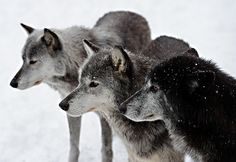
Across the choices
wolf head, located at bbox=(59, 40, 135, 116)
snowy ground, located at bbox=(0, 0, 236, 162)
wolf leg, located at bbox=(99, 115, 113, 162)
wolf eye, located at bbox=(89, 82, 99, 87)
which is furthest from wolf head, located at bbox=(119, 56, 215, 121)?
snowy ground, located at bbox=(0, 0, 236, 162)

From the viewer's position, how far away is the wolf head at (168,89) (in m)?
3.88

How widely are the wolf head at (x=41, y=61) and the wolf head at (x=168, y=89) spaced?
5.48ft

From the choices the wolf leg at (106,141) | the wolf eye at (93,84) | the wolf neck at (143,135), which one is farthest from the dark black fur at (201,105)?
the wolf leg at (106,141)

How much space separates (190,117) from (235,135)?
0.45 meters

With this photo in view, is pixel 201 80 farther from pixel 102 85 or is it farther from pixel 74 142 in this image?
pixel 74 142

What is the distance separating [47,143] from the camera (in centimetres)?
695

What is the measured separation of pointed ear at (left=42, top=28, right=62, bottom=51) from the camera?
5594mm

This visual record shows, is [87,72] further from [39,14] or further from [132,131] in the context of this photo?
[39,14]

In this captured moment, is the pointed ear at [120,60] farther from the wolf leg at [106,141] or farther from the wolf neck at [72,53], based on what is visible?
the wolf leg at [106,141]

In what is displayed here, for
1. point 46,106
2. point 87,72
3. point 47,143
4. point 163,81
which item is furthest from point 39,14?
point 163,81

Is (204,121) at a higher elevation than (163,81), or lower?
lower

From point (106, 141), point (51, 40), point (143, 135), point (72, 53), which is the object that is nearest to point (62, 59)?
point (72, 53)

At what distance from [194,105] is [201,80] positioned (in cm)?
30

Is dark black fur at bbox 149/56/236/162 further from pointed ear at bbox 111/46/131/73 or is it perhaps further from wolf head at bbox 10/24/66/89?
wolf head at bbox 10/24/66/89
